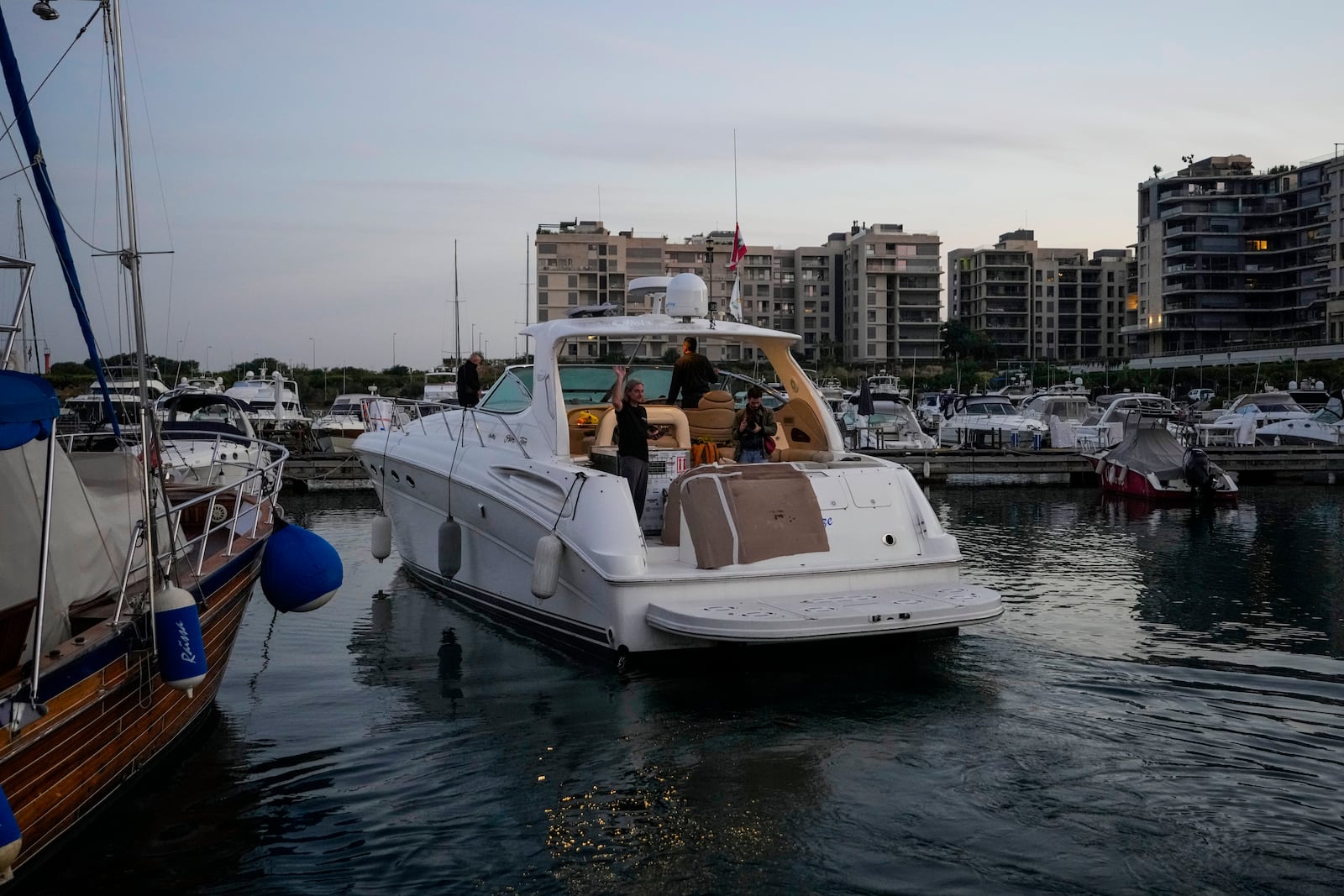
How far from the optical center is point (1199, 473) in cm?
2136

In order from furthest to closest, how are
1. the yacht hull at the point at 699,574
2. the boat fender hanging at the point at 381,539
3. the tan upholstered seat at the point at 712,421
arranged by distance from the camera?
the boat fender hanging at the point at 381,539, the tan upholstered seat at the point at 712,421, the yacht hull at the point at 699,574

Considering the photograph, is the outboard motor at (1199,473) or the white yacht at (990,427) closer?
the outboard motor at (1199,473)

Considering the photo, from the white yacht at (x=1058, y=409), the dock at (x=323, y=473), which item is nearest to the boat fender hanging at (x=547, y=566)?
the dock at (x=323, y=473)

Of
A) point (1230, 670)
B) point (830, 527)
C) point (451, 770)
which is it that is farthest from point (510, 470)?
point (1230, 670)

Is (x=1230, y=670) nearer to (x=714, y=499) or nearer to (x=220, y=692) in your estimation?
(x=714, y=499)

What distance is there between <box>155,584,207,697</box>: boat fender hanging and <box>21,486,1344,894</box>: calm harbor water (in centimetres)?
77

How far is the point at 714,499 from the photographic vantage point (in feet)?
26.5

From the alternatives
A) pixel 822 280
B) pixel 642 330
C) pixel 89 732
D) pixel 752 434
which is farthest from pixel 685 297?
pixel 822 280

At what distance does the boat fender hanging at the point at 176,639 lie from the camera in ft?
17.8

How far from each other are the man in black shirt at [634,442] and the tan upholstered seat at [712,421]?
5.06ft

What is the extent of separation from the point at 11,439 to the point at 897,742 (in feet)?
15.6

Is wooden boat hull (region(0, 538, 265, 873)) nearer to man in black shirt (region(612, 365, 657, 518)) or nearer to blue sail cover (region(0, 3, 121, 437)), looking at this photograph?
blue sail cover (region(0, 3, 121, 437))

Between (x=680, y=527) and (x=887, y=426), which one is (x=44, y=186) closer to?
(x=680, y=527)

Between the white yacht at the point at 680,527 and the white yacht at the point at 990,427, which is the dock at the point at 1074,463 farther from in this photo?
the white yacht at the point at 680,527
